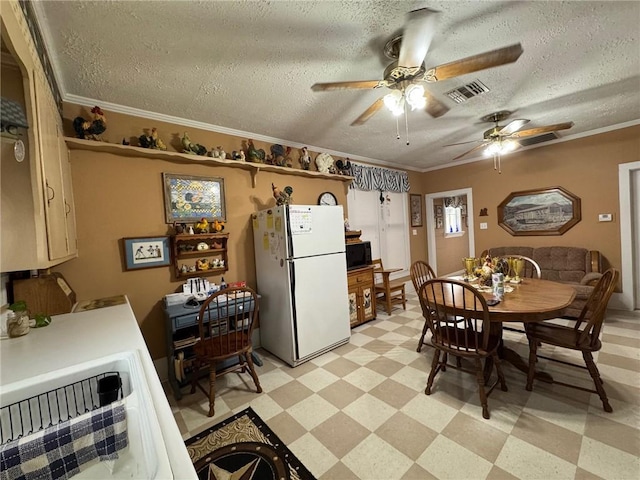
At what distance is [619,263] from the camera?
359 centimetres

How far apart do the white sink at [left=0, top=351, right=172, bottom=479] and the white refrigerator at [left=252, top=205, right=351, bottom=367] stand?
1.71 m

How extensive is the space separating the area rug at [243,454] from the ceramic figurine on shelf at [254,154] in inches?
101

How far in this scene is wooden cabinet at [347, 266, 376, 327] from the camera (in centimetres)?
348

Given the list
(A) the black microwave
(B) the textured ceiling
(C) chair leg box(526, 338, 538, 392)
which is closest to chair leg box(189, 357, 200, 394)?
(A) the black microwave

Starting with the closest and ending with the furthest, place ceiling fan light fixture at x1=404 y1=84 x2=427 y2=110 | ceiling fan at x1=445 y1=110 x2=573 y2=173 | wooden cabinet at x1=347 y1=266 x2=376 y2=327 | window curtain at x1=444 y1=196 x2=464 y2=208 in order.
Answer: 1. ceiling fan light fixture at x1=404 y1=84 x2=427 y2=110
2. ceiling fan at x1=445 y1=110 x2=573 y2=173
3. wooden cabinet at x1=347 y1=266 x2=376 y2=327
4. window curtain at x1=444 y1=196 x2=464 y2=208

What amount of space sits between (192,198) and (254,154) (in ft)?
2.82

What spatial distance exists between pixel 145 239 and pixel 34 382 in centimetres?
186

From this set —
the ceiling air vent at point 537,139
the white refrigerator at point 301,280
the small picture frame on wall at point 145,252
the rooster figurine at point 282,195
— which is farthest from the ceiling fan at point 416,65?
the ceiling air vent at point 537,139

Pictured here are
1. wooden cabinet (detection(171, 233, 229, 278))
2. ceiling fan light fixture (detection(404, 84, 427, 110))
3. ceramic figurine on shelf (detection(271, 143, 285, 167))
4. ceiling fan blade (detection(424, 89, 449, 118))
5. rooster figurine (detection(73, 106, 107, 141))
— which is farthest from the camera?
ceramic figurine on shelf (detection(271, 143, 285, 167))

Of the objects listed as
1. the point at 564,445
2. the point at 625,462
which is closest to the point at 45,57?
the point at 564,445

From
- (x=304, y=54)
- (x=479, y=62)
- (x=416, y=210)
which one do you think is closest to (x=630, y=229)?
(x=416, y=210)

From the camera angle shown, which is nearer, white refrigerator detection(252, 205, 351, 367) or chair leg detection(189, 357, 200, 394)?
chair leg detection(189, 357, 200, 394)

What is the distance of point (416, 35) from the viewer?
4.58ft

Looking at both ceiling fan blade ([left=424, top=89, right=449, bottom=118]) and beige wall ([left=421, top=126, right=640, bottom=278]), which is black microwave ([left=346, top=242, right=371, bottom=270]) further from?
beige wall ([left=421, top=126, right=640, bottom=278])
